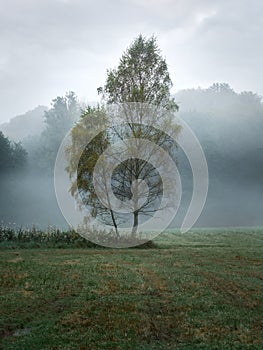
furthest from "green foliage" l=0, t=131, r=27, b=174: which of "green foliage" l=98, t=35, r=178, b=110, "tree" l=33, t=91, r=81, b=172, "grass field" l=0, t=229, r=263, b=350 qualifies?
"grass field" l=0, t=229, r=263, b=350

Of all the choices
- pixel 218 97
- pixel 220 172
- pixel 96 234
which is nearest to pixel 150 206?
pixel 96 234

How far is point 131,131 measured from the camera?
85.1ft

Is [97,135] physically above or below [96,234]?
above

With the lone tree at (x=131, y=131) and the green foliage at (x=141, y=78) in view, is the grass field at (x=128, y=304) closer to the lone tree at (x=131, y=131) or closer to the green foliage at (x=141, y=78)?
the lone tree at (x=131, y=131)

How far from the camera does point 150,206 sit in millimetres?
26812

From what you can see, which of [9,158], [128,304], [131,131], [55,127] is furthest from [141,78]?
[55,127]

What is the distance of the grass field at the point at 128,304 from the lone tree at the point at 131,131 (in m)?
8.96

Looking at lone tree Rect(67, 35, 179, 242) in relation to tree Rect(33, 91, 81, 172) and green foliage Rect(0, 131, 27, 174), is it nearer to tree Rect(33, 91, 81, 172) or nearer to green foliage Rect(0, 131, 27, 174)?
green foliage Rect(0, 131, 27, 174)

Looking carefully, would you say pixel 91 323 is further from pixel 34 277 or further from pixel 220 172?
pixel 220 172

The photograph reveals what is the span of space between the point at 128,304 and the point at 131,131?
17811mm

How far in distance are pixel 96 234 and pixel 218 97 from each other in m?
112

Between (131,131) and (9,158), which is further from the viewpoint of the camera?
(9,158)

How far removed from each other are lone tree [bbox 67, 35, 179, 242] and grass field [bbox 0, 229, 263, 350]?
896 cm

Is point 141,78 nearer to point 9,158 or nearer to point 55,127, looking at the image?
point 9,158
